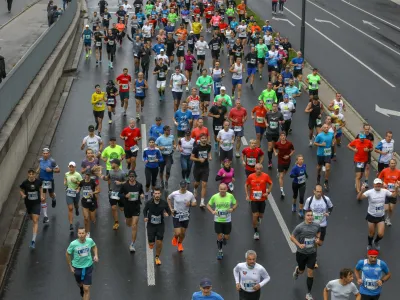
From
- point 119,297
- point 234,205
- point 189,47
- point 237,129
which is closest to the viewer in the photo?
point 119,297

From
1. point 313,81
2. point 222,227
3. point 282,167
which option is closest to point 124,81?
point 313,81

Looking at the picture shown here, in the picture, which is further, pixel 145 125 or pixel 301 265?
pixel 145 125

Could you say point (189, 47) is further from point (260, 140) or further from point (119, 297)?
point (119, 297)

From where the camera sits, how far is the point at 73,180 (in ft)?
53.5

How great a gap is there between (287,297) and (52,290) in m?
4.25

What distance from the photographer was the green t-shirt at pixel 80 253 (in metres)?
13.0

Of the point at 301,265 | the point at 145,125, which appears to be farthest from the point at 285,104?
the point at 301,265

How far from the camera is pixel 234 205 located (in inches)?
596

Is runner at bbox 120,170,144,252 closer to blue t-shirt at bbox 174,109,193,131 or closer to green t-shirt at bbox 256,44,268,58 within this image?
blue t-shirt at bbox 174,109,193,131

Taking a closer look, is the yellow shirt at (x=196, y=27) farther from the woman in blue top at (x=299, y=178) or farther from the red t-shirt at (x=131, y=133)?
the woman in blue top at (x=299, y=178)

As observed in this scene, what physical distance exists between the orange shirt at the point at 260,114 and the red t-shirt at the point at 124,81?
15.5 ft

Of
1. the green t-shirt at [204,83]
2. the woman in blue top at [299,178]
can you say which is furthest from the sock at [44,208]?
the green t-shirt at [204,83]

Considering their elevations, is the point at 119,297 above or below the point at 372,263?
below

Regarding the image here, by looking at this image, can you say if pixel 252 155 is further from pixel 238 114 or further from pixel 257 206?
pixel 238 114
